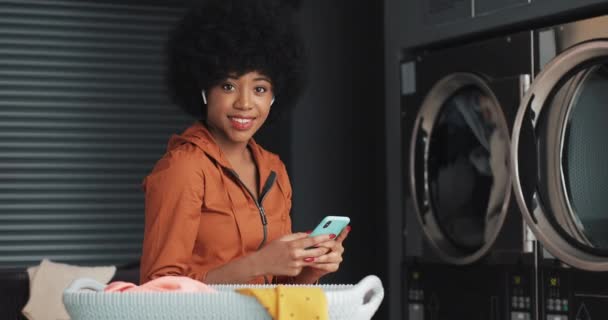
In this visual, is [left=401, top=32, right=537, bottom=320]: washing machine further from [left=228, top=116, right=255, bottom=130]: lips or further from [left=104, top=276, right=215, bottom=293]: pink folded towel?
[left=104, top=276, right=215, bottom=293]: pink folded towel

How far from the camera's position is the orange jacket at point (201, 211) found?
1.63 metres

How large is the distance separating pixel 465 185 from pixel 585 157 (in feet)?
1.93

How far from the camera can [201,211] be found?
173 centimetres

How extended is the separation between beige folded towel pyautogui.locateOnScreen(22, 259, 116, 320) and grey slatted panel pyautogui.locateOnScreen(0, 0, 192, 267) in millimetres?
2003

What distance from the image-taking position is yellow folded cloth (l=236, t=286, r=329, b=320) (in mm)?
1231

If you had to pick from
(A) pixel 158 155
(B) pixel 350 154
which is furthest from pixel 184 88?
(A) pixel 158 155

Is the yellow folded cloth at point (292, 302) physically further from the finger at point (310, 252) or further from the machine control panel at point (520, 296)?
the machine control panel at point (520, 296)

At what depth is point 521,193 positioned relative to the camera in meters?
3.08

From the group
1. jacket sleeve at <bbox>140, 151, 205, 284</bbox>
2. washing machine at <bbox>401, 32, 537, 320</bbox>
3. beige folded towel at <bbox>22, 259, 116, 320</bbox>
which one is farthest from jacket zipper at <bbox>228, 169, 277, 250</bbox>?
washing machine at <bbox>401, 32, 537, 320</bbox>

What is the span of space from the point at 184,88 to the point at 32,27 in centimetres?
295

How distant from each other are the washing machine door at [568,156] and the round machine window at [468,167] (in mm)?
130

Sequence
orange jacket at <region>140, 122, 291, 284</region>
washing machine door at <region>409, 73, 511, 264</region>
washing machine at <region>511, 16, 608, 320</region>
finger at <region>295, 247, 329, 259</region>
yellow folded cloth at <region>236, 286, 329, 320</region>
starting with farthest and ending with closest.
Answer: washing machine door at <region>409, 73, 511, 264</region>, washing machine at <region>511, 16, 608, 320</region>, orange jacket at <region>140, 122, 291, 284</region>, finger at <region>295, 247, 329, 259</region>, yellow folded cloth at <region>236, 286, 329, 320</region>

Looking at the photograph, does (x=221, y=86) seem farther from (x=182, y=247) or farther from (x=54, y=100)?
(x=54, y=100)

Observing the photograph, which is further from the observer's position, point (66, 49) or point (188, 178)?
point (66, 49)
